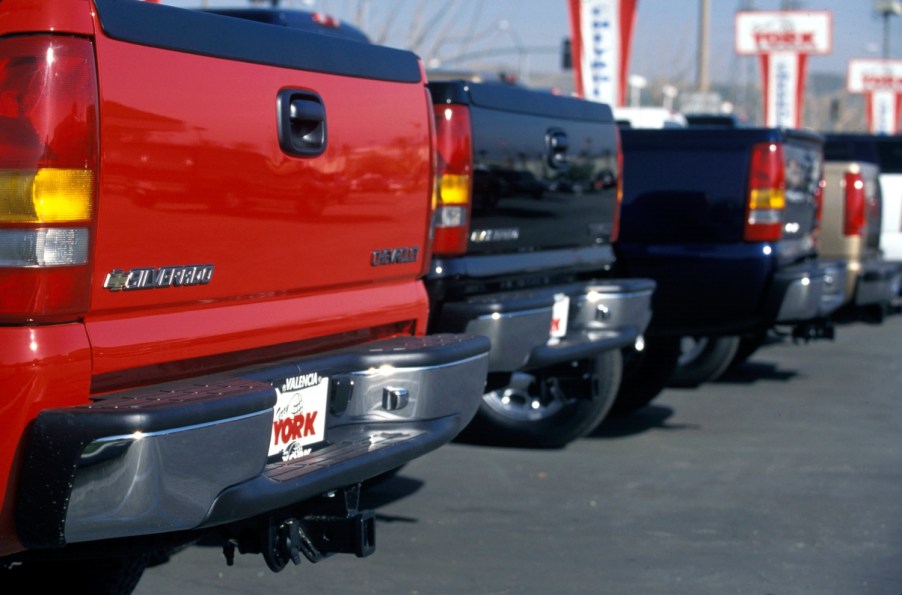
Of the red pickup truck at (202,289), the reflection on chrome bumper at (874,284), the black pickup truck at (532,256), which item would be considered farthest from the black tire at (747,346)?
the red pickup truck at (202,289)

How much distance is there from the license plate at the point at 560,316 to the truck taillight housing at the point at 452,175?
73 cm

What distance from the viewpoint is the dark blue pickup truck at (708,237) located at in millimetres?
7832

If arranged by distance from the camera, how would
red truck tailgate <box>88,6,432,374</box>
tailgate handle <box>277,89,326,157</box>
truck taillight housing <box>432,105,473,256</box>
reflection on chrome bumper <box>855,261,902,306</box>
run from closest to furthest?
red truck tailgate <box>88,6,432,374</box>
tailgate handle <box>277,89,326,157</box>
truck taillight housing <box>432,105,473,256</box>
reflection on chrome bumper <box>855,261,902,306</box>

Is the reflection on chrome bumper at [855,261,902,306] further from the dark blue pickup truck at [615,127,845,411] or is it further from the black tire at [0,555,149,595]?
the black tire at [0,555,149,595]

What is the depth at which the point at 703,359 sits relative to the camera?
9.48 m

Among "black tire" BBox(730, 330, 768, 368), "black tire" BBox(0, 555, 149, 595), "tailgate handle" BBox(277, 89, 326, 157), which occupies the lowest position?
"black tire" BBox(730, 330, 768, 368)

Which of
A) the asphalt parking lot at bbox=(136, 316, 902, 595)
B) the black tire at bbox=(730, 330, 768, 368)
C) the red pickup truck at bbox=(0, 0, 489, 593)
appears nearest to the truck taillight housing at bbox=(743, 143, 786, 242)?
the asphalt parking lot at bbox=(136, 316, 902, 595)

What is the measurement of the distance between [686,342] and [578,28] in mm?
4938

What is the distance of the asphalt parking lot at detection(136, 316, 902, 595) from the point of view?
5.01m

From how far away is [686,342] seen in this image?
9539mm

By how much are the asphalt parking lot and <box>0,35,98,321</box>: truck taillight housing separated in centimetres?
191

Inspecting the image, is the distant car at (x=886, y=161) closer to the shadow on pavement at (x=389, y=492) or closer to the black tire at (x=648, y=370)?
the black tire at (x=648, y=370)

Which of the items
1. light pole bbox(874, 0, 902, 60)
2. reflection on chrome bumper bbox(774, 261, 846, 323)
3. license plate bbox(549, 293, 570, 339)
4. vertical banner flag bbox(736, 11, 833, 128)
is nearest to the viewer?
license plate bbox(549, 293, 570, 339)

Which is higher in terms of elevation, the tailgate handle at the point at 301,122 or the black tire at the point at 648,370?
the tailgate handle at the point at 301,122
